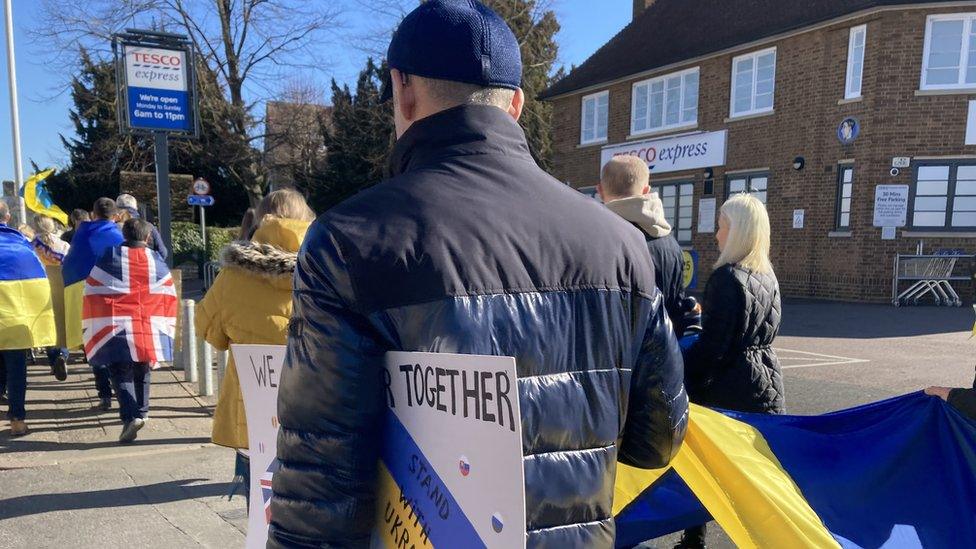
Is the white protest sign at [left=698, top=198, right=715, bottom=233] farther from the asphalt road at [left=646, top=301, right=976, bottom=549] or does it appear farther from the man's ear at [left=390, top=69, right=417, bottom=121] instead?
the man's ear at [left=390, top=69, right=417, bottom=121]

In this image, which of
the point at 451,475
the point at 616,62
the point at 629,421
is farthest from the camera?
the point at 616,62

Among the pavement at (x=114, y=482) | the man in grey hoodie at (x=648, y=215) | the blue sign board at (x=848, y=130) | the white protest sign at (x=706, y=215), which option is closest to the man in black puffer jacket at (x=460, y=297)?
the man in grey hoodie at (x=648, y=215)

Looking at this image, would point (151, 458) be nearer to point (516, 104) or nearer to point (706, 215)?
point (516, 104)

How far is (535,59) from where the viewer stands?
28000 mm

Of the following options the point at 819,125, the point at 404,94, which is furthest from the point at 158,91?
the point at 819,125

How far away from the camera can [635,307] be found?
1.39 meters

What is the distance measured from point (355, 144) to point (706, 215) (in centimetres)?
1577

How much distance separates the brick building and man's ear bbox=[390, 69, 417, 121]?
1625cm

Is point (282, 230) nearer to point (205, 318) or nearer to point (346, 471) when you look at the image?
point (205, 318)

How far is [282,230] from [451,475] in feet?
7.53

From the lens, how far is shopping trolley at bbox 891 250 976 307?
13.9 meters

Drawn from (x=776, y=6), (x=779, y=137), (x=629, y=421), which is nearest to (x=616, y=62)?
(x=776, y=6)

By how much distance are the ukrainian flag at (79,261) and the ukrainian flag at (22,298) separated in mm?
700

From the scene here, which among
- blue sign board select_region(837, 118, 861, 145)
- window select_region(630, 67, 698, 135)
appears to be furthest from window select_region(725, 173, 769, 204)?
window select_region(630, 67, 698, 135)
